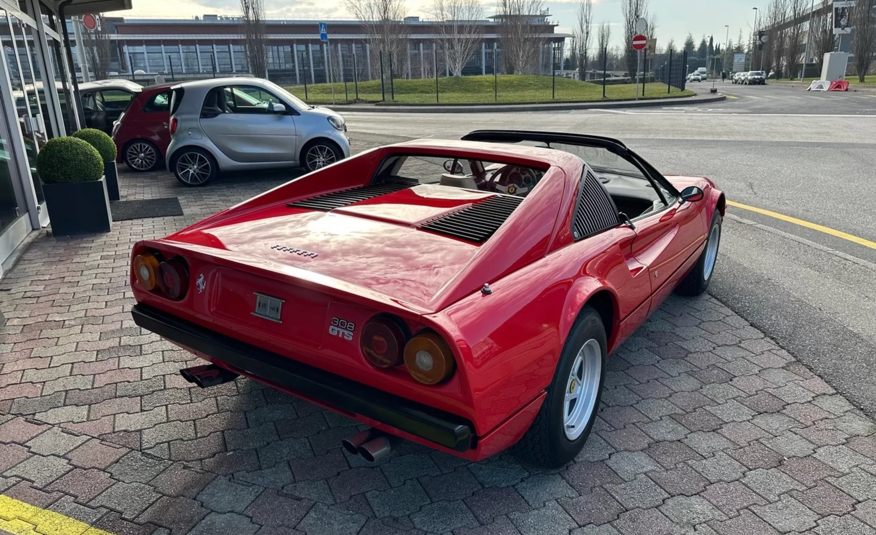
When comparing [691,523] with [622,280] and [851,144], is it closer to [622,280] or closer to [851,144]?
[622,280]

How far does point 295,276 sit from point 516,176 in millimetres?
1944

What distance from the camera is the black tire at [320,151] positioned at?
416 inches

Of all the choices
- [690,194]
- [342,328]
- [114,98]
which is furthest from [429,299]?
[114,98]

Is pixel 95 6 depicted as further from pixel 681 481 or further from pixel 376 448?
pixel 681 481

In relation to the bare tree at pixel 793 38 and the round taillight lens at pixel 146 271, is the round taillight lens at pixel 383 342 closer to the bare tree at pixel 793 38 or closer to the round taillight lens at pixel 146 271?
the round taillight lens at pixel 146 271

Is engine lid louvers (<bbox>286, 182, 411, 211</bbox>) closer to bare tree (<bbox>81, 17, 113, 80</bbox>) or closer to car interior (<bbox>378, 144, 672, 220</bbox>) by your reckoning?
car interior (<bbox>378, 144, 672, 220</bbox>)

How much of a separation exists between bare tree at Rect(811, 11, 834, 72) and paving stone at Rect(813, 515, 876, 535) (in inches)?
2590

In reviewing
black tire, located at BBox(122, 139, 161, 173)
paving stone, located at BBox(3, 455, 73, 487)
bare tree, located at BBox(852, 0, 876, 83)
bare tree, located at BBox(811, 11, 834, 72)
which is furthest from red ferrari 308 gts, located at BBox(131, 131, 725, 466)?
bare tree, located at BBox(811, 11, 834, 72)

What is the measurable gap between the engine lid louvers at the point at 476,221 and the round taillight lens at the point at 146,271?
1.27 metres

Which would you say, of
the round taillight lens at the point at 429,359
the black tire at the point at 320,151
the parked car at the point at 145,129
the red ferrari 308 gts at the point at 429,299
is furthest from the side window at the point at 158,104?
the round taillight lens at the point at 429,359

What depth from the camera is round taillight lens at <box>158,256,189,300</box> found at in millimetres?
2873

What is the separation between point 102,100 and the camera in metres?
13.8

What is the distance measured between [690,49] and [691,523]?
6054 inches

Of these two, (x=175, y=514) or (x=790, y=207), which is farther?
(x=790, y=207)
